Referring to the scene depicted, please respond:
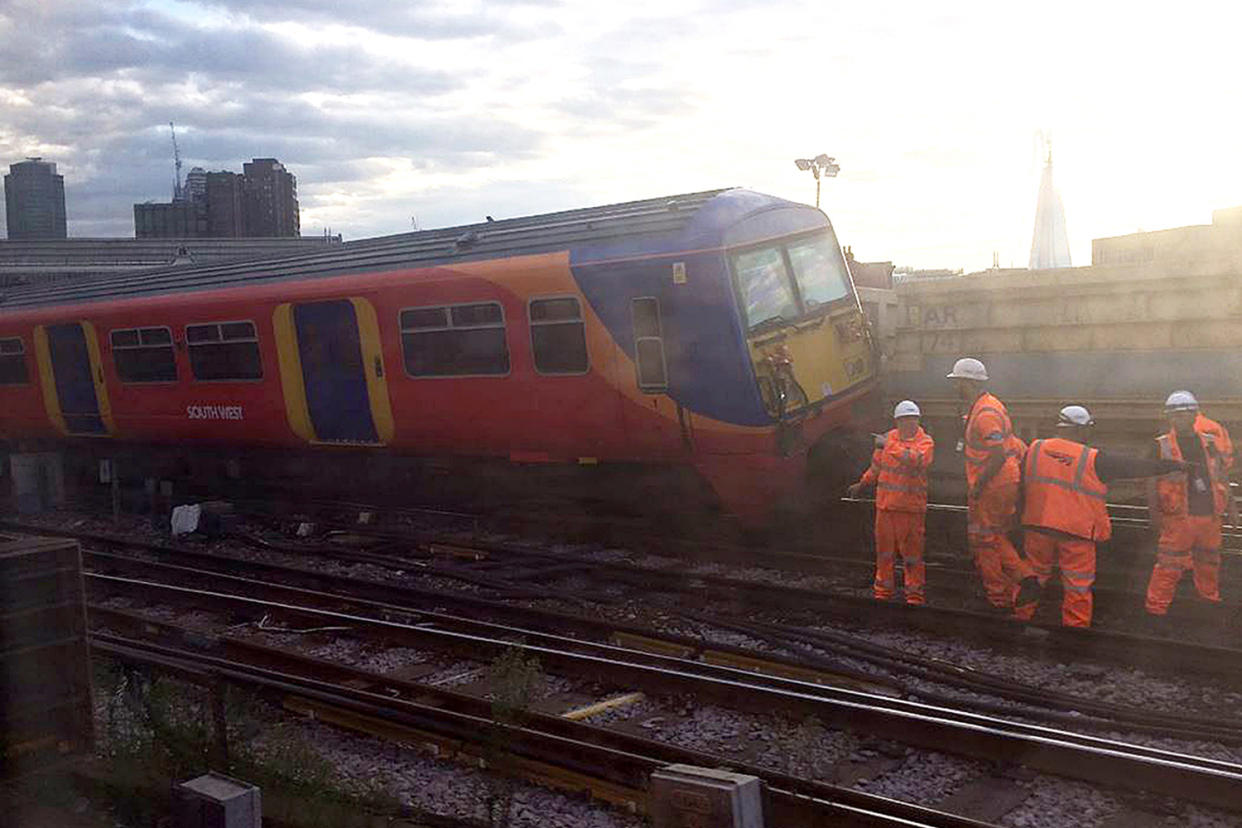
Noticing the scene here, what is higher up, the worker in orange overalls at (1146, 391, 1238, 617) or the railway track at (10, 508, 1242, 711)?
the worker in orange overalls at (1146, 391, 1238, 617)

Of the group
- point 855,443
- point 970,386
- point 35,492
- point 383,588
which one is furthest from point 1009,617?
point 35,492

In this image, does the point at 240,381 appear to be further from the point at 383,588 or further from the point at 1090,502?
the point at 1090,502

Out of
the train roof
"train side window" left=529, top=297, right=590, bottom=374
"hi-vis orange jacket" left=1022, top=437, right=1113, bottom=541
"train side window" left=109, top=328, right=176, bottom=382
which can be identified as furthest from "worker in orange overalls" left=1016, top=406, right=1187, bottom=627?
"train side window" left=109, top=328, right=176, bottom=382

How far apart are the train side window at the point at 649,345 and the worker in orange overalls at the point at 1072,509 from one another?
3.43m

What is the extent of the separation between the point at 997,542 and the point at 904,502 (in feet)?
2.46

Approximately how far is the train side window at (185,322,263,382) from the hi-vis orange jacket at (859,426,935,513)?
7.93 meters

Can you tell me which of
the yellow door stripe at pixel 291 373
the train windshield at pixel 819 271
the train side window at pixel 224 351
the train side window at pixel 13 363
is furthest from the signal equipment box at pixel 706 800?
the train side window at pixel 13 363

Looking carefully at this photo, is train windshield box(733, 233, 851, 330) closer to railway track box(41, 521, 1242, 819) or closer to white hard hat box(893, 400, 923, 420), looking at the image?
white hard hat box(893, 400, 923, 420)

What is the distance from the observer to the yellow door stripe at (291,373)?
43.7 feet

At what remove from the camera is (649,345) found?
10.4 m

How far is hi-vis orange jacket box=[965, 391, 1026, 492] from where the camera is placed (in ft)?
27.4

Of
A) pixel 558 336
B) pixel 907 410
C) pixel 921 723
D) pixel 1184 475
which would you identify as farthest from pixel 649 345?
pixel 921 723

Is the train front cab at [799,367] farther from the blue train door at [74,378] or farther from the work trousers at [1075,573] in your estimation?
the blue train door at [74,378]

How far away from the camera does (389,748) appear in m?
6.48
